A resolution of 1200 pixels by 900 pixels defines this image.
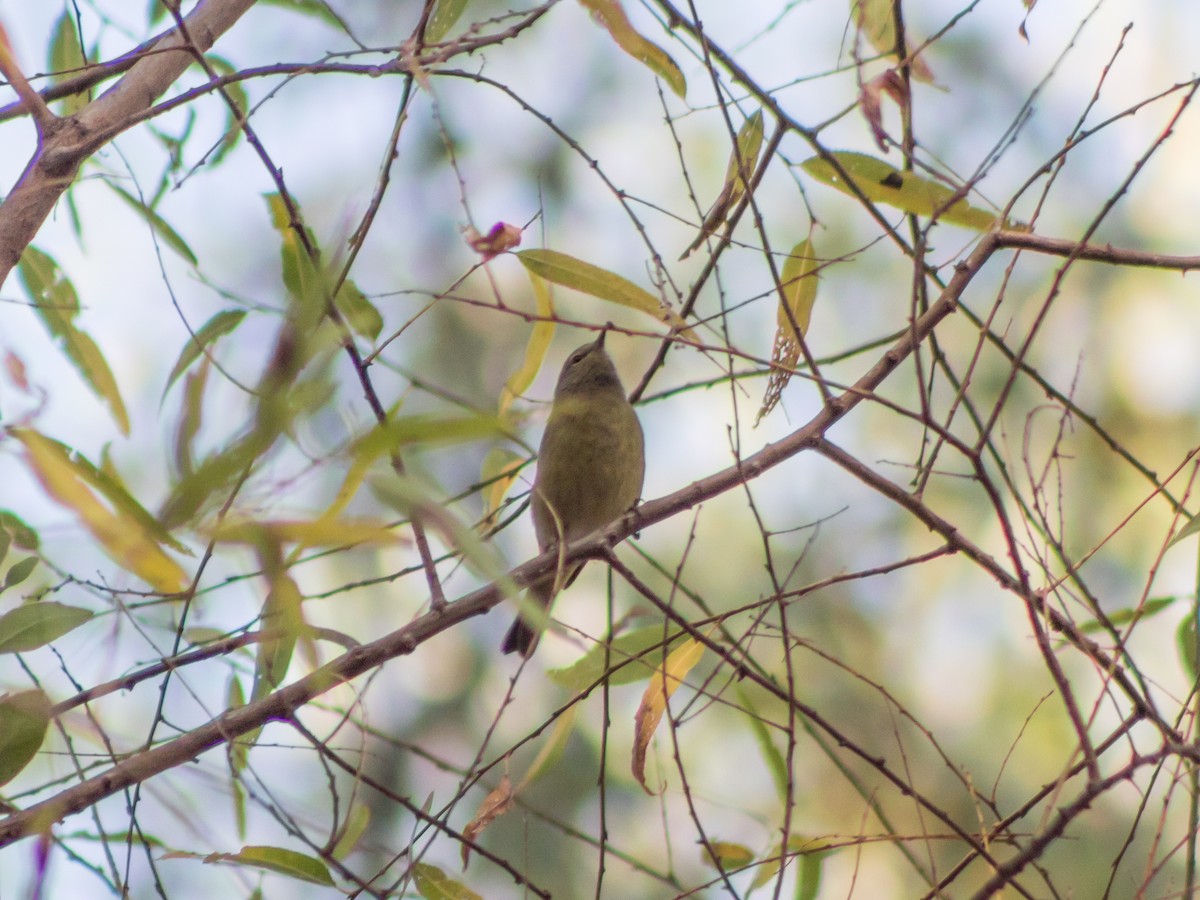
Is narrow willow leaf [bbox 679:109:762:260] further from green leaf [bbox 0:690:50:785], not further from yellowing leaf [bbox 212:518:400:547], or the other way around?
green leaf [bbox 0:690:50:785]

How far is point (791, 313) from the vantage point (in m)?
2.00

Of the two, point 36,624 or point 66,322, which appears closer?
point 36,624

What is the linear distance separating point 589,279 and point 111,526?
1217 millimetres

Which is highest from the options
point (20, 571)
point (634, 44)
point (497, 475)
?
point (634, 44)

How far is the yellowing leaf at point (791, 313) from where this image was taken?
85.2 inches

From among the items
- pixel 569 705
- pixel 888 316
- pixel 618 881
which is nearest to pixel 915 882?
pixel 618 881

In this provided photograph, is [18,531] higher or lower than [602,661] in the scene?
lower

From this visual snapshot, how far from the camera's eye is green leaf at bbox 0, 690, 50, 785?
1.88 metres

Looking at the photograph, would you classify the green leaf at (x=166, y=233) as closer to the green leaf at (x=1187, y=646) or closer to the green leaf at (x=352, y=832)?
the green leaf at (x=352, y=832)

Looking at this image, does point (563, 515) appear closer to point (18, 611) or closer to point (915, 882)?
point (18, 611)

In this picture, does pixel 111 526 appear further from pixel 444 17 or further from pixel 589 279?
pixel 444 17

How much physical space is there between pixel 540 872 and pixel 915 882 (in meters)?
1.90

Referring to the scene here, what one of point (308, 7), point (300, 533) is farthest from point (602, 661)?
point (308, 7)

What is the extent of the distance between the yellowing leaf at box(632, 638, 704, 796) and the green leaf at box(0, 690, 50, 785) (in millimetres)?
1030
